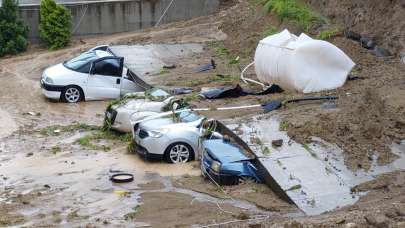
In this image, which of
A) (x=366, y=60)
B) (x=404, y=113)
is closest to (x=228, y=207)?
(x=404, y=113)

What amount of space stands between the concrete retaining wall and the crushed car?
14.4 meters

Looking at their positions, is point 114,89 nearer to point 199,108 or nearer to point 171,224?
point 199,108

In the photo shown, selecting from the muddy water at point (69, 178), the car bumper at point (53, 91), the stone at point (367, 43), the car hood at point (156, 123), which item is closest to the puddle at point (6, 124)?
the muddy water at point (69, 178)

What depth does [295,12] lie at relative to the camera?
90.7 ft

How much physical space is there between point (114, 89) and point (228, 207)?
12.6 m

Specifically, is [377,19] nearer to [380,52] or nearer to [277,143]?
[380,52]

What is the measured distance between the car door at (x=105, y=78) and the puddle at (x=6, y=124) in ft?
9.23

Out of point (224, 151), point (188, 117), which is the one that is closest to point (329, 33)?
point (188, 117)

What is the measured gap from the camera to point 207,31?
3134cm

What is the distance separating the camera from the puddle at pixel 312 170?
39.0ft

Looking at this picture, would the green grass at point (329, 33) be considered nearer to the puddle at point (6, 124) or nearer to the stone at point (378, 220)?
the puddle at point (6, 124)

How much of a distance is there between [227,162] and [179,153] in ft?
7.50

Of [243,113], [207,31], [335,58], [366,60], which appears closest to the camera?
[243,113]

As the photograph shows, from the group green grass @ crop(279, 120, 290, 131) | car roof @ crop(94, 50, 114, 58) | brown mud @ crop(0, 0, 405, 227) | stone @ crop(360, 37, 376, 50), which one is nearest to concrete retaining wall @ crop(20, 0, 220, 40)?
brown mud @ crop(0, 0, 405, 227)
